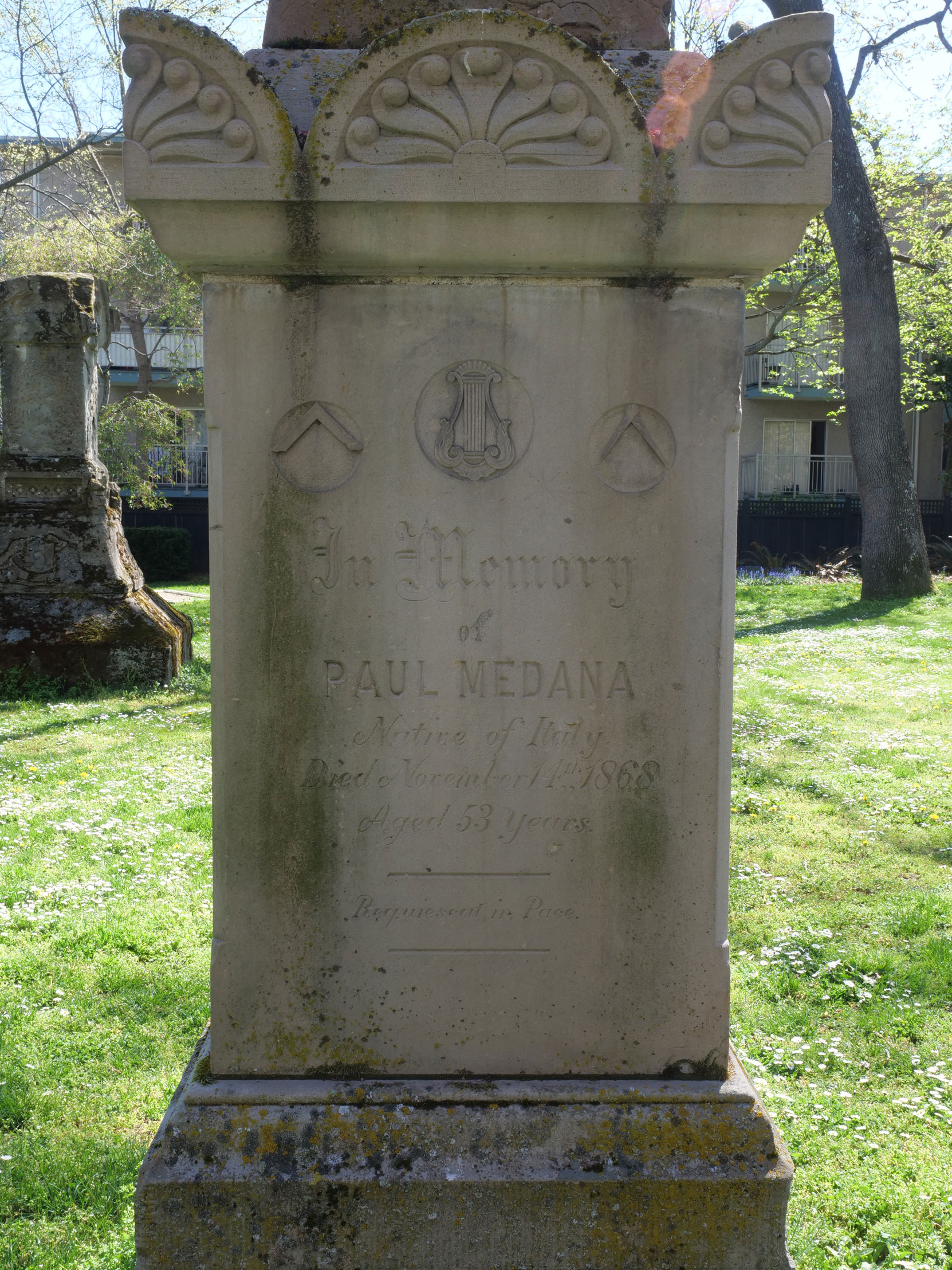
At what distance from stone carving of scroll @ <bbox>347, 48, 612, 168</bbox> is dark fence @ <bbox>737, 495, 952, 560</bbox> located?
2356 centimetres

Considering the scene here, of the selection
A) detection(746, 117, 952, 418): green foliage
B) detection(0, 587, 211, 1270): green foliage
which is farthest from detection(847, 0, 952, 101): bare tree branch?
detection(0, 587, 211, 1270): green foliage

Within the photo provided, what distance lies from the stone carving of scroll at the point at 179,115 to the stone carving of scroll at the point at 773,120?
3.12 feet

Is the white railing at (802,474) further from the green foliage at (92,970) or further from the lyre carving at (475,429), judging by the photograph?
the lyre carving at (475,429)

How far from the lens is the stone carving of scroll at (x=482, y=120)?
2.10 metres

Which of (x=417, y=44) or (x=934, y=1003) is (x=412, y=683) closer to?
(x=417, y=44)

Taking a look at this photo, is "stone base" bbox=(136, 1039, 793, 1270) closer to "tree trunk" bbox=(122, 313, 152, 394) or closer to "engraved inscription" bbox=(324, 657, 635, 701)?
"engraved inscription" bbox=(324, 657, 635, 701)

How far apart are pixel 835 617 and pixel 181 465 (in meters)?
17.1

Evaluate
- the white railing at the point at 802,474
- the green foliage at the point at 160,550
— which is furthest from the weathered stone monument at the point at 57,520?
the white railing at the point at 802,474

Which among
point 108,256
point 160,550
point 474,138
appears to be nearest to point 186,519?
point 160,550

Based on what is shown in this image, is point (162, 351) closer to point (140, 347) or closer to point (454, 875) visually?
point (140, 347)

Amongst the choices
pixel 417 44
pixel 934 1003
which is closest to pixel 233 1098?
pixel 417 44

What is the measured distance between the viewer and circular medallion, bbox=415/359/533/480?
2.28 metres

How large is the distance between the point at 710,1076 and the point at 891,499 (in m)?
15.1

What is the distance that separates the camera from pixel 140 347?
24.4m
